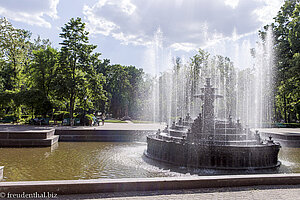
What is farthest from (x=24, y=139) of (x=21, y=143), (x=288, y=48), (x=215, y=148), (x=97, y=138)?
(x=288, y=48)

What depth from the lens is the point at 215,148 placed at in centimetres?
919

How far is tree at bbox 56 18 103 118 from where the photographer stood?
25078mm

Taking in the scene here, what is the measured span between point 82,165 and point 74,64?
62.7 ft

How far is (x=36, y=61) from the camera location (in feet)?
91.1

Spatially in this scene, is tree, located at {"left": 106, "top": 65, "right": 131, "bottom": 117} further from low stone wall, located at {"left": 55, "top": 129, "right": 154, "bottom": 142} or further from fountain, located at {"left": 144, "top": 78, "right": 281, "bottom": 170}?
fountain, located at {"left": 144, "top": 78, "right": 281, "bottom": 170}

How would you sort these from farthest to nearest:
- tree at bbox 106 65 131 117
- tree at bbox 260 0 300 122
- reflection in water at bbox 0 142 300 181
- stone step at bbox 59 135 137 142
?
tree at bbox 106 65 131 117
tree at bbox 260 0 300 122
stone step at bbox 59 135 137 142
reflection in water at bbox 0 142 300 181

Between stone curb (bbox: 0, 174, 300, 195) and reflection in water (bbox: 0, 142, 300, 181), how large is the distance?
8.17 feet

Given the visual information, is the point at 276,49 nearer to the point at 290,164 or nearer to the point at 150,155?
the point at 290,164

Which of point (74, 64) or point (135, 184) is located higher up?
point (74, 64)

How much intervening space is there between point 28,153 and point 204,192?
9.55 metres

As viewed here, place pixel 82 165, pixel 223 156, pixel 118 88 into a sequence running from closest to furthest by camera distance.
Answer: pixel 223 156 → pixel 82 165 → pixel 118 88

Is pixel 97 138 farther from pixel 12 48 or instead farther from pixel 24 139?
pixel 12 48

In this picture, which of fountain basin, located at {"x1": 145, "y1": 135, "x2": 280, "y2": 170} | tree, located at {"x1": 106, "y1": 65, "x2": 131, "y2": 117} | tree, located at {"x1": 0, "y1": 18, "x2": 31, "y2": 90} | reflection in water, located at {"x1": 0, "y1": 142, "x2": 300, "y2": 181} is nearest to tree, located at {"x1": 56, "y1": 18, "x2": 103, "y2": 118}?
tree, located at {"x1": 0, "y1": 18, "x2": 31, "y2": 90}

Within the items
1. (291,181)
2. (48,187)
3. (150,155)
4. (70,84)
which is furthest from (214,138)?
(70,84)
